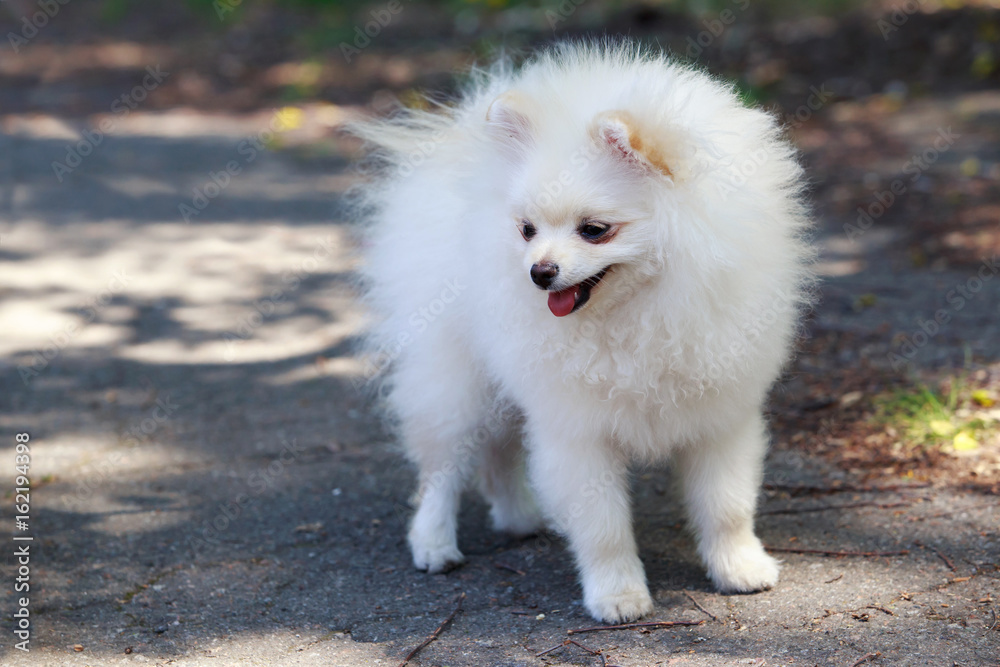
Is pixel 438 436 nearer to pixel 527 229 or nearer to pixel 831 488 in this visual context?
pixel 527 229

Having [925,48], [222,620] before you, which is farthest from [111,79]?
[222,620]

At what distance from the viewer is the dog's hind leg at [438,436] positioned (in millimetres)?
3264

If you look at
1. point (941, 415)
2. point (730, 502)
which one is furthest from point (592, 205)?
point (941, 415)

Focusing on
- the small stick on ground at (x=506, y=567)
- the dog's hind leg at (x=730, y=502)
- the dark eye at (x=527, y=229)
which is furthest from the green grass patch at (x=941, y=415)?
the dark eye at (x=527, y=229)

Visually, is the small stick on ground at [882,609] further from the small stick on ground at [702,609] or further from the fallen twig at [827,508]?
the fallen twig at [827,508]

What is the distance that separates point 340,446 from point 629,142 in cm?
233

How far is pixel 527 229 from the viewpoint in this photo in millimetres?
2545

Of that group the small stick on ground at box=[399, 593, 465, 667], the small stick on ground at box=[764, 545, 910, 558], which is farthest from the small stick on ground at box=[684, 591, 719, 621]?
the small stick on ground at box=[399, 593, 465, 667]

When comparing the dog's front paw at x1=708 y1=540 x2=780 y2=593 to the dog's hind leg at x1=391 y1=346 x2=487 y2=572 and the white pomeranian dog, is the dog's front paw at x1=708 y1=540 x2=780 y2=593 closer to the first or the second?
the white pomeranian dog

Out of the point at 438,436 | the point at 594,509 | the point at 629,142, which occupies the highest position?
the point at 629,142

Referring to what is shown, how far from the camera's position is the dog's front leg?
2.82 m

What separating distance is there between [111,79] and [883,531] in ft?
32.8

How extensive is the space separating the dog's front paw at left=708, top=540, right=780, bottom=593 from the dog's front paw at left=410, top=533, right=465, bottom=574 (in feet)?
2.97

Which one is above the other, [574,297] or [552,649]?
[574,297]
